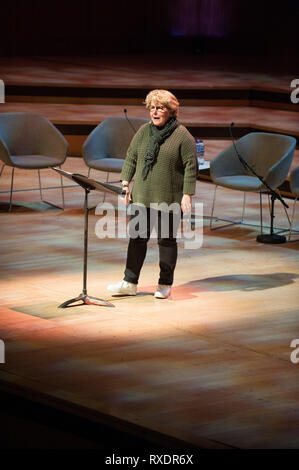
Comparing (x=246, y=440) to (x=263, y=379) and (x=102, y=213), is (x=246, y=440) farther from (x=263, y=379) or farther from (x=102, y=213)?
(x=102, y=213)

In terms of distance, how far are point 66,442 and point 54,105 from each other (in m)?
7.16

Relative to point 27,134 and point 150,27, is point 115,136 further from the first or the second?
point 150,27

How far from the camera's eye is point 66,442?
3.54 meters

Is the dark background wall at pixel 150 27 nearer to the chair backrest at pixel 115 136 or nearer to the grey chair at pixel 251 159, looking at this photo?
the chair backrest at pixel 115 136

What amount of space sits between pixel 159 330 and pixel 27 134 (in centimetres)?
344

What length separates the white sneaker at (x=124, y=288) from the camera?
5234 millimetres

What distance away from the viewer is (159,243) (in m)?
5.16

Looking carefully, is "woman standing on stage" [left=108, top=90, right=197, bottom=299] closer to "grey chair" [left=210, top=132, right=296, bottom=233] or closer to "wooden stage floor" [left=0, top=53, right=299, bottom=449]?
"wooden stage floor" [left=0, top=53, right=299, bottom=449]

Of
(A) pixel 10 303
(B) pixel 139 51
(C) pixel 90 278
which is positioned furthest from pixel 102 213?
(B) pixel 139 51

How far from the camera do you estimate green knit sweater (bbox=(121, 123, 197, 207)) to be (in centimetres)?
498

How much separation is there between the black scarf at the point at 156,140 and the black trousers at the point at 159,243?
0.27 m

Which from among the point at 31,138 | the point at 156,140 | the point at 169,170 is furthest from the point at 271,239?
the point at 31,138

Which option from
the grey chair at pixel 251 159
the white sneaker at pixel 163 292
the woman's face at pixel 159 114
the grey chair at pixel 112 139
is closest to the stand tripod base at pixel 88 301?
the white sneaker at pixel 163 292

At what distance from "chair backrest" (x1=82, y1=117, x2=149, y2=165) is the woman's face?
2.60 m
